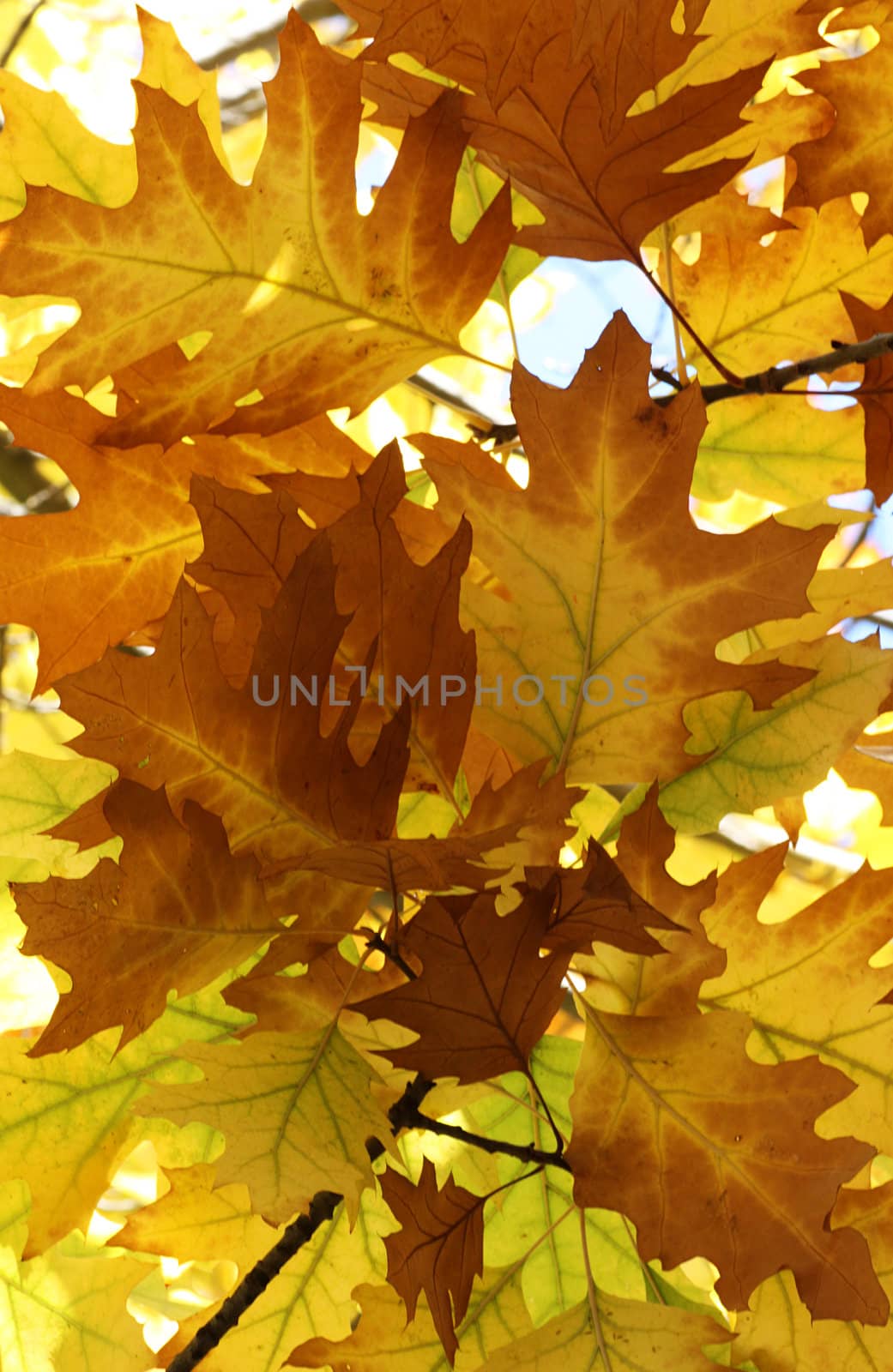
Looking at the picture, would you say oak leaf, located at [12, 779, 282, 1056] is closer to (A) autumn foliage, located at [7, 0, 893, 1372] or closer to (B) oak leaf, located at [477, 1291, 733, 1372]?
(A) autumn foliage, located at [7, 0, 893, 1372]

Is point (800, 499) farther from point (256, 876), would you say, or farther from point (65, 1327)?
point (65, 1327)

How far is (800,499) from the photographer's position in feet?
2.87

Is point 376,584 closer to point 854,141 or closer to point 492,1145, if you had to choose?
point 492,1145

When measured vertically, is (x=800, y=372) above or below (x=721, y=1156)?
above

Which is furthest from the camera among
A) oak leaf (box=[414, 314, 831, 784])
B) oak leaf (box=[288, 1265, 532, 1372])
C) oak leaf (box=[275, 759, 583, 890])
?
oak leaf (box=[288, 1265, 532, 1372])

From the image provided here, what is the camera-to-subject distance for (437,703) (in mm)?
540

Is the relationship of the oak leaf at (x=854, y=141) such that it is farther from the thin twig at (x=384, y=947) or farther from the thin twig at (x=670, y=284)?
the thin twig at (x=384, y=947)

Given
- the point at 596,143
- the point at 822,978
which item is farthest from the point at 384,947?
the point at 596,143

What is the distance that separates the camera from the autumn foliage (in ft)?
1.60

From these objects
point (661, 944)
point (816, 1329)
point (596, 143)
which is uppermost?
point (596, 143)

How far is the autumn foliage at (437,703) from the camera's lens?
487 mm

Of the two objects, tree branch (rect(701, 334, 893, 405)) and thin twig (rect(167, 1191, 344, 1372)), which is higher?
tree branch (rect(701, 334, 893, 405))

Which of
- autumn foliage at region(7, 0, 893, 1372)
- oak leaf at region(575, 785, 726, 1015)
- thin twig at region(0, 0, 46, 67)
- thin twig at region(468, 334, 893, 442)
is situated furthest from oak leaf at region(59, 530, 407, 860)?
thin twig at region(0, 0, 46, 67)

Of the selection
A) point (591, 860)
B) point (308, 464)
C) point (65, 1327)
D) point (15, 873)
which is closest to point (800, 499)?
point (308, 464)
